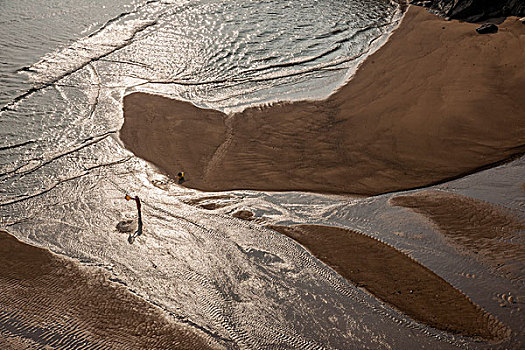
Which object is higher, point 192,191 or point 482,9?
point 482,9

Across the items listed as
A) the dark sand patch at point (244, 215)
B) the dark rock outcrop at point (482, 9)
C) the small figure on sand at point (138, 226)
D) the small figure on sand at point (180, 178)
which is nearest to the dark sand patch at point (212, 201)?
the dark sand patch at point (244, 215)

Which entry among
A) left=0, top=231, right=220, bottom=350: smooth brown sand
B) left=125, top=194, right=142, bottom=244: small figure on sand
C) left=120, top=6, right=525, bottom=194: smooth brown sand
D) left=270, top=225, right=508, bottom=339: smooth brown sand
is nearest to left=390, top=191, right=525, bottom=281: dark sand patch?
left=120, top=6, right=525, bottom=194: smooth brown sand

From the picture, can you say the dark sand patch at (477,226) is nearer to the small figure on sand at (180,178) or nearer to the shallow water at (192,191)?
the shallow water at (192,191)

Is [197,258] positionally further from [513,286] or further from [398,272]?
[513,286]

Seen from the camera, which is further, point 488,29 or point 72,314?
point 488,29

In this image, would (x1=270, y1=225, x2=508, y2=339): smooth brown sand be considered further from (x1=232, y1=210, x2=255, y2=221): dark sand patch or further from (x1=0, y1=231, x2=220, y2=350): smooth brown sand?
(x1=0, y1=231, x2=220, y2=350): smooth brown sand

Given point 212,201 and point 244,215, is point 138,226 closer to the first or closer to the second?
point 212,201

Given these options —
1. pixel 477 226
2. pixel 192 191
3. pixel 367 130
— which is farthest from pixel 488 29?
pixel 192 191
